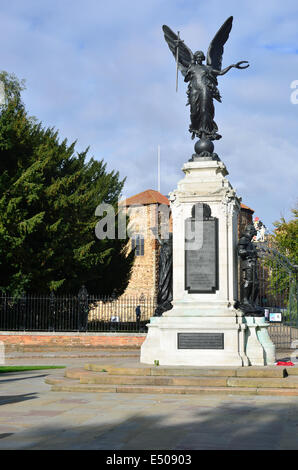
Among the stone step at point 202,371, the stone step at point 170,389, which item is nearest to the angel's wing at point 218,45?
the stone step at point 202,371

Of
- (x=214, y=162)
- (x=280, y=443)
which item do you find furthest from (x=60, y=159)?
(x=280, y=443)

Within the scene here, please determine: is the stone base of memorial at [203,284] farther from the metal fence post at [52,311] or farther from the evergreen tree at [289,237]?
the evergreen tree at [289,237]

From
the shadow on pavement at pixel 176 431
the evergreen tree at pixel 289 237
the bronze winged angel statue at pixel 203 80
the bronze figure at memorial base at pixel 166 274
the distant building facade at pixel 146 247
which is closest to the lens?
Answer: the shadow on pavement at pixel 176 431

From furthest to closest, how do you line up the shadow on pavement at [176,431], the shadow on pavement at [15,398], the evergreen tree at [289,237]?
the evergreen tree at [289,237]
the shadow on pavement at [15,398]
the shadow on pavement at [176,431]

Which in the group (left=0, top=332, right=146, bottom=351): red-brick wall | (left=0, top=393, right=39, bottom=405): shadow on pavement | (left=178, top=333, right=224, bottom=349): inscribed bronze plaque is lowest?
(left=0, top=332, right=146, bottom=351): red-brick wall

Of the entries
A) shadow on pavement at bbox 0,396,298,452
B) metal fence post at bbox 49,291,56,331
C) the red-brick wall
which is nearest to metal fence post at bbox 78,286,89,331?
the red-brick wall

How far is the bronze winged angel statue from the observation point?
46.3ft

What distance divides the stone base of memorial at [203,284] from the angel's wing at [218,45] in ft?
9.03

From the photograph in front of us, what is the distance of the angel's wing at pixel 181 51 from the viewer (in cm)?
1465

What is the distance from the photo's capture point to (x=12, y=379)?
13.7m

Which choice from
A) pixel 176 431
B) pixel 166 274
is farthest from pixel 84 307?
pixel 176 431

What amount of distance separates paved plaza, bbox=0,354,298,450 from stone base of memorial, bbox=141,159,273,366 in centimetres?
262

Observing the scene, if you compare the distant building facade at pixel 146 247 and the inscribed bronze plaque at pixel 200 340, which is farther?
the distant building facade at pixel 146 247

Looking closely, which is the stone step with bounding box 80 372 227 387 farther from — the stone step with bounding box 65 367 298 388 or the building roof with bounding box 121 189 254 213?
the building roof with bounding box 121 189 254 213
